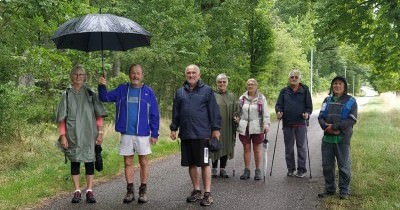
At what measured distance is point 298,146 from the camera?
28.7ft

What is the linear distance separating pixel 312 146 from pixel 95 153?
864 centimetres

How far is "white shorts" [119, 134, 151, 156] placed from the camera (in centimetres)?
641

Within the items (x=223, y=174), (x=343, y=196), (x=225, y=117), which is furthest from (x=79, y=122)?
(x=343, y=196)

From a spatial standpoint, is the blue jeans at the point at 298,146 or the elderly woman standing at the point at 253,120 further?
the blue jeans at the point at 298,146

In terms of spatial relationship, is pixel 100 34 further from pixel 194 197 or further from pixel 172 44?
pixel 172 44

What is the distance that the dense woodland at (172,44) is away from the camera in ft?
31.5

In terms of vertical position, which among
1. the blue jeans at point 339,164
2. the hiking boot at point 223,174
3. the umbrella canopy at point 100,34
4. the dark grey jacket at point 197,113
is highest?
the umbrella canopy at point 100,34

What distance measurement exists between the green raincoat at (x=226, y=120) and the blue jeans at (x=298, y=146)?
44.5 inches

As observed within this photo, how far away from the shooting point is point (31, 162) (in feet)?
34.6

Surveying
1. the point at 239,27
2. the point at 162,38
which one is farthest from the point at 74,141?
the point at 239,27

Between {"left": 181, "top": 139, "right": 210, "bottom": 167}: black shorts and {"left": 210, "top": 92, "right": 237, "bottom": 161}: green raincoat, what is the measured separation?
1788 millimetres

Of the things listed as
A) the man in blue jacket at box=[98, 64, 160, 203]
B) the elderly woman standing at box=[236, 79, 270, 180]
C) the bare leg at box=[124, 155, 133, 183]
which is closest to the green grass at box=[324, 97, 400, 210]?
the elderly woman standing at box=[236, 79, 270, 180]

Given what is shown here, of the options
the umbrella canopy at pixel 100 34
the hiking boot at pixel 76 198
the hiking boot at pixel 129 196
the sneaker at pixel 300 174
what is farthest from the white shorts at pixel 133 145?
the sneaker at pixel 300 174

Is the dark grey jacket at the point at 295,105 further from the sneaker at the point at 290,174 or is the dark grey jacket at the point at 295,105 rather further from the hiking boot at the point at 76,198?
the hiking boot at the point at 76,198
